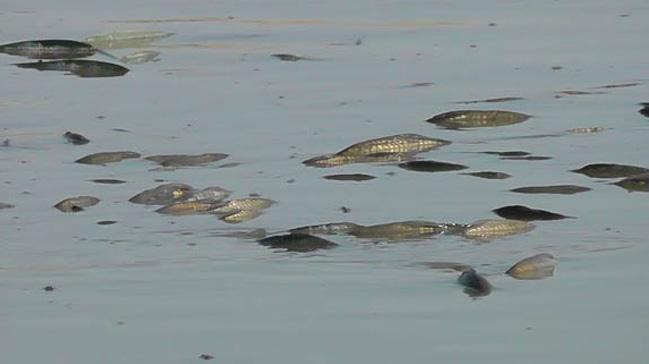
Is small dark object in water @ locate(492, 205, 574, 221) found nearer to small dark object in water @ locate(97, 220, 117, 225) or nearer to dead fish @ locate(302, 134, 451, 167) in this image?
dead fish @ locate(302, 134, 451, 167)

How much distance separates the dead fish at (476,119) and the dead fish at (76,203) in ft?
5.58

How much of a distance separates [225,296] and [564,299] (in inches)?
34.2

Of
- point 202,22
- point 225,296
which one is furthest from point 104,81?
point 225,296

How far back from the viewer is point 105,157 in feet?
23.4

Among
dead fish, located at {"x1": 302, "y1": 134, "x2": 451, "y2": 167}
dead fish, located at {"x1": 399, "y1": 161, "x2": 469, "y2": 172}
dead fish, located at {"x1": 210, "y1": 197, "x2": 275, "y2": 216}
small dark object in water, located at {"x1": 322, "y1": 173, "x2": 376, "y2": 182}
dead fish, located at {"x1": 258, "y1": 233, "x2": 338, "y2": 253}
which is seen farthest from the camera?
dead fish, located at {"x1": 302, "y1": 134, "x2": 451, "y2": 167}

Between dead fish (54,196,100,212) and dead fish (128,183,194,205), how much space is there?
131 mm

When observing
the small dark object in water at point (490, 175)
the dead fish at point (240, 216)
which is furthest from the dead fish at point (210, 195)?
the small dark object in water at point (490, 175)

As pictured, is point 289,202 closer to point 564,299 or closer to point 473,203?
point 473,203

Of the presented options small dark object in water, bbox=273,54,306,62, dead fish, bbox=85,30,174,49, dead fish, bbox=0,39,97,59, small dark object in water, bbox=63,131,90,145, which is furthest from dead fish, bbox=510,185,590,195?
dead fish, bbox=85,30,174,49

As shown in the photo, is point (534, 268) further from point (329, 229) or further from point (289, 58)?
point (289, 58)

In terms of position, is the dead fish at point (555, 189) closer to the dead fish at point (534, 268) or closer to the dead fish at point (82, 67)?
the dead fish at point (534, 268)

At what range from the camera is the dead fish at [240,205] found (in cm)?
618

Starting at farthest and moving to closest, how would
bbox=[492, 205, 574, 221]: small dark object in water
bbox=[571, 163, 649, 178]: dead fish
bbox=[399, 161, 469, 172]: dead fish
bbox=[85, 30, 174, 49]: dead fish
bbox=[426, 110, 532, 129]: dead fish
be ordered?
bbox=[85, 30, 174, 49]: dead fish, bbox=[426, 110, 532, 129]: dead fish, bbox=[399, 161, 469, 172]: dead fish, bbox=[571, 163, 649, 178]: dead fish, bbox=[492, 205, 574, 221]: small dark object in water

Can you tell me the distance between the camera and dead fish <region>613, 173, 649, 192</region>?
6352mm
